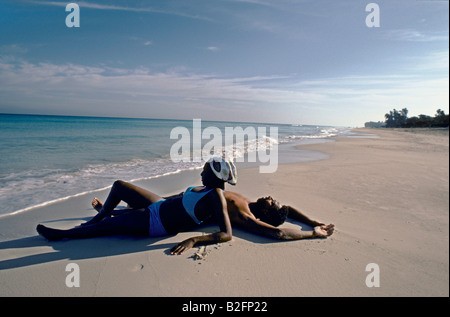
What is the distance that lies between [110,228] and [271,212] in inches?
87.0

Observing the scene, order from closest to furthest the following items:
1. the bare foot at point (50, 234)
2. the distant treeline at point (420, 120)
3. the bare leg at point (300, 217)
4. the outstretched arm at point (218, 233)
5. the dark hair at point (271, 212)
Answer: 1. the distant treeline at point (420, 120)
2. the outstretched arm at point (218, 233)
3. the bare foot at point (50, 234)
4. the dark hair at point (271, 212)
5. the bare leg at point (300, 217)

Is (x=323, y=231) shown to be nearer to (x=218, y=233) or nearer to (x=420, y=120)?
(x=218, y=233)

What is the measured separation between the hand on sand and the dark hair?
17.9 inches

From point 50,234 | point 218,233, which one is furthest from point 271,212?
point 50,234

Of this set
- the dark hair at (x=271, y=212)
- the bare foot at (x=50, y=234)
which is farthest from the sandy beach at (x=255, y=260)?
the dark hair at (x=271, y=212)

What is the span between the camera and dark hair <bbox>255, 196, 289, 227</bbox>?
3768mm

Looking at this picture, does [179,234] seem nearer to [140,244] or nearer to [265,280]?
[140,244]

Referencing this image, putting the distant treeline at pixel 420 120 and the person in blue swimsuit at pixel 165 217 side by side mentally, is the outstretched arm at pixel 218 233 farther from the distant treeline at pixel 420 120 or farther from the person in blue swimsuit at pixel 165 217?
the distant treeline at pixel 420 120

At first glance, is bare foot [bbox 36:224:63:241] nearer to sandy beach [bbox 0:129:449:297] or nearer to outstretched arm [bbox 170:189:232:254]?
sandy beach [bbox 0:129:449:297]

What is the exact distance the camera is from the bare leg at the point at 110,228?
11.5 feet

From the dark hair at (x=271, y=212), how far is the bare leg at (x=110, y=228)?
159 cm

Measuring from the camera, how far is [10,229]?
398 centimetres

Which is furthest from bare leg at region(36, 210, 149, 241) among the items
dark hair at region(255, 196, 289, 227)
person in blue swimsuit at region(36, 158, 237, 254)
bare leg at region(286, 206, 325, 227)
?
bare leg at region(286, 206, 325, 227)

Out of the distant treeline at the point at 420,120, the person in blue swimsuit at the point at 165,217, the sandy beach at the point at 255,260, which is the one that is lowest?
the sandy beach at the point at 255,260
